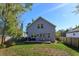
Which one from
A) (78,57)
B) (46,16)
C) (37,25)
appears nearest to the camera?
(78,57)

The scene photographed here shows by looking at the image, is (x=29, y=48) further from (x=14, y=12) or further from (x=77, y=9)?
(x=77, y=9)

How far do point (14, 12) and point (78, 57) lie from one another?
9.23 feet

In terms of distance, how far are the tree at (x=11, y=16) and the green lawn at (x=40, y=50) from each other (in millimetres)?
589

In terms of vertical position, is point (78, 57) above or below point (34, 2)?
below

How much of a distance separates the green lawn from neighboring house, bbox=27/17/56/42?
272 millimetres

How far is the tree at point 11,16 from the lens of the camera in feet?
27.2

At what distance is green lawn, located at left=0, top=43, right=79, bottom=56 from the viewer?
770 centimetres

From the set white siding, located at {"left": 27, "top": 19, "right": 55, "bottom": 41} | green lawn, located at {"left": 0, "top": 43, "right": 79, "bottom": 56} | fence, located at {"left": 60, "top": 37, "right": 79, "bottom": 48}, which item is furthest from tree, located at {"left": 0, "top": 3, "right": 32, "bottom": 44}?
fence, located at {"left": 60, "top": 37, "right": 79, "bottom": 48}

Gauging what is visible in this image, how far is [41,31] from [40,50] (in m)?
0.75

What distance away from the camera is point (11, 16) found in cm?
858

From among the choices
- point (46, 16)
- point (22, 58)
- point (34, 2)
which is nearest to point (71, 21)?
point (46, 16)

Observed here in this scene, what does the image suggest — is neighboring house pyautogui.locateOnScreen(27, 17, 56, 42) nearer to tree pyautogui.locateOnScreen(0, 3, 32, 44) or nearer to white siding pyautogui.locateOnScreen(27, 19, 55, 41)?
white siding pyautogui.locateOnScreen(27, 19, 55, 41)

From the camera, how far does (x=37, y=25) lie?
8.59 meters

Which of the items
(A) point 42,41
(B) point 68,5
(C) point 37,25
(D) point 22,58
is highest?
(B) point 68,5
